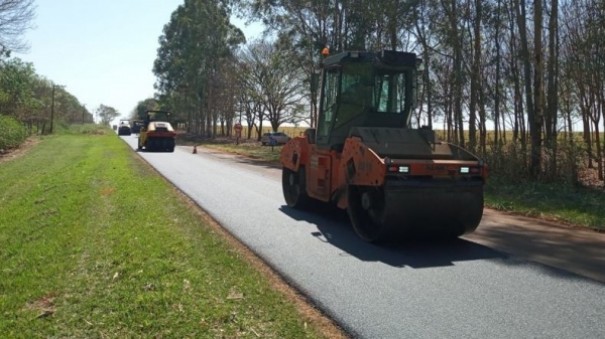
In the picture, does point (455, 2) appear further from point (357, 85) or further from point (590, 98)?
point (357, 85)

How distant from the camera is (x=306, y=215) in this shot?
422 inches

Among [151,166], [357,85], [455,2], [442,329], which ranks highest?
[455,2]

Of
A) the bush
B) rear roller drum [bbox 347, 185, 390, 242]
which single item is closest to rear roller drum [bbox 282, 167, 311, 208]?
rear roller drum [bbox 347, 185, 390, 242]

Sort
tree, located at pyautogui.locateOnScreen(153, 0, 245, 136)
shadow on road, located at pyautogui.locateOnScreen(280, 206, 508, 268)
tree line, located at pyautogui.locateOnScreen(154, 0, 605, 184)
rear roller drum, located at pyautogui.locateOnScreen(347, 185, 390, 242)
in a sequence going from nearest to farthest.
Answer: shadow on road, located at pyautogui.locateOnScreen(280, 206, 508, 268), rear roller drum, located at pyautogui.locateOnScreen(347, 185, 390, 242), tree line, located at pyautogui.locateOnScreen(154, 0, 605, 184), tree, located at pyautogui.locateOnScreen(153, 0, 245, 136)

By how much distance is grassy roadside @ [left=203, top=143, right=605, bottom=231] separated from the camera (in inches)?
422

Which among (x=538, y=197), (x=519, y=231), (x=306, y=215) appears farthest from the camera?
(x=538, y=197)

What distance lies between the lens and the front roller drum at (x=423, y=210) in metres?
7.55

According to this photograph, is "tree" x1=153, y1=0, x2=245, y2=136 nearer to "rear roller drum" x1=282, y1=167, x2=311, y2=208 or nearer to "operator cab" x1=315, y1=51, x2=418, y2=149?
"rear roller drum" x1=282, y1=167, x2=311, y2=208

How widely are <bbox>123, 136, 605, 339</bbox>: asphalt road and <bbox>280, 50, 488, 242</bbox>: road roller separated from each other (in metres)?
0.46

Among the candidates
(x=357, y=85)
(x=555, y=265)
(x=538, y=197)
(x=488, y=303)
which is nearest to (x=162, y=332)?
(x=488, y=303)

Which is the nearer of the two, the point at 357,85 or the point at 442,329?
the point at 442,329

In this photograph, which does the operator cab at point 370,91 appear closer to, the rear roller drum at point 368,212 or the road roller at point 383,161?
the road roller at point 383,161

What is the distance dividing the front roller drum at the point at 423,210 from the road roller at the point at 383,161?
1 cm

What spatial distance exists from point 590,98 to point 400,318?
59.0ft
